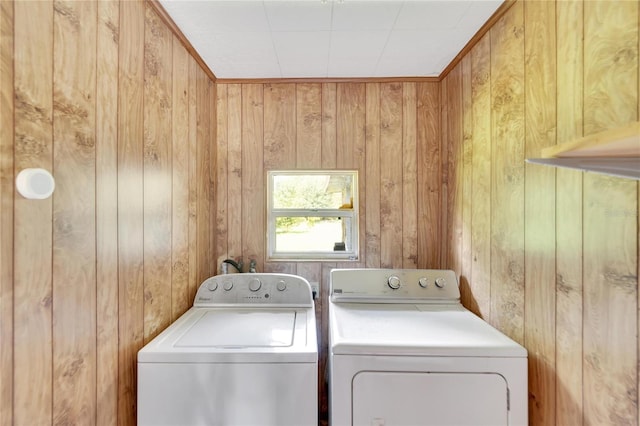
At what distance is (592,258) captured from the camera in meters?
0.89

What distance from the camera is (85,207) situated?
3.04 feet

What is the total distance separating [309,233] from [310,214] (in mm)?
142

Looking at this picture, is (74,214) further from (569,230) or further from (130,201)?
(569,230)

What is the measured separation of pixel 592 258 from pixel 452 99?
129 cm

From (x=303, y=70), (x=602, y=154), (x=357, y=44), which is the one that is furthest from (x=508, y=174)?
(x=303, y=70)

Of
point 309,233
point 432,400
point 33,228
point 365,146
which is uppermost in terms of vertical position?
point 365,146

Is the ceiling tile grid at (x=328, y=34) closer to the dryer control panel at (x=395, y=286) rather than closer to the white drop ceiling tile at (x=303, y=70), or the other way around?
the white drop ceiling tile at (x=303, y=70)

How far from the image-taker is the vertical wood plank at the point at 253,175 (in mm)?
2051

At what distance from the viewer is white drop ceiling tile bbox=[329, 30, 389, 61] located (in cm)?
152

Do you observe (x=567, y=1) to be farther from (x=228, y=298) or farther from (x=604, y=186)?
(x=228, y=298)

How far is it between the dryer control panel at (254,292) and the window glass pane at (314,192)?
619 millimetres

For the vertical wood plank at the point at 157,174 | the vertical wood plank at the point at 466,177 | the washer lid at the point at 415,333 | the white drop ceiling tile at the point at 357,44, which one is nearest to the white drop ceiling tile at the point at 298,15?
the white drop ceiling tile at the point at 357,44

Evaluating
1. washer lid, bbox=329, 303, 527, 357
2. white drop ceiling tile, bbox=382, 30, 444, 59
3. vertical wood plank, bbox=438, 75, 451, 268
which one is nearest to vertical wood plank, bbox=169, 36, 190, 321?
washer lid, bbox=329, 303, 527, 357

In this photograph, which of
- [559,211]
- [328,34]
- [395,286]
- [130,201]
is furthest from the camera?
[395,286]
